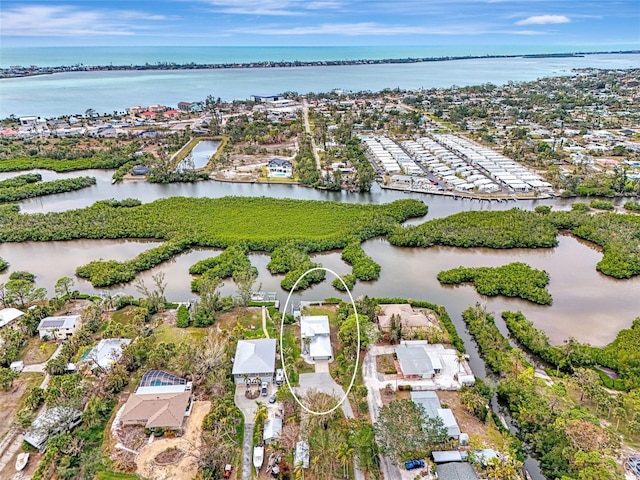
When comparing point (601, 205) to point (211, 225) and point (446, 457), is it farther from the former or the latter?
point (211, 225)

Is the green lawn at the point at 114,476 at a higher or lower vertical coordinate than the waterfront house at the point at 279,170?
lower

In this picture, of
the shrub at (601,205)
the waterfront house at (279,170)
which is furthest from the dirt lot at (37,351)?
the shrub at (601,205)

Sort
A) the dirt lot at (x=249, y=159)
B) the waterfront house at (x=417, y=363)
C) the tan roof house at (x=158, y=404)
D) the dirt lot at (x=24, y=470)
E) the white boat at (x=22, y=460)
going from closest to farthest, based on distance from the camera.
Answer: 1. the dirt lot at (x=24, y=470)
2. the white boat at (x=22, y=460)
3. the tan roof house at (x=158, y=404)
4. the waterfront house at (x=417, y=363)
5. the dirt lot at (x=249, y=159)

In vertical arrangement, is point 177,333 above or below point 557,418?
below

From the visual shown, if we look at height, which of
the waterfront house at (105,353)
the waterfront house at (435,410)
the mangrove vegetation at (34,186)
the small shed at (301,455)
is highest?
the mangrove vegetation at (34,186)

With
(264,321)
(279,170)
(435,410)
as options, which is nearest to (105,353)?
(264,321)

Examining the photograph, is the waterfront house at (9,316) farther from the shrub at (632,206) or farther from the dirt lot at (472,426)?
the shrub at (632,206)

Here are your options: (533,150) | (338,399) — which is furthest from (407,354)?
(533,150)

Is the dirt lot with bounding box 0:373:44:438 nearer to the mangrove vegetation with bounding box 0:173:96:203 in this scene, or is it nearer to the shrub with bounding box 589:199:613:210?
the mangrove vegetation with bounding box 0:173:96:203
